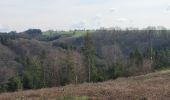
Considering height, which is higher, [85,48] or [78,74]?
[85,48]

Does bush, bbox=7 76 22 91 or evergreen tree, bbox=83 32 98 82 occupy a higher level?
evergreen tree, bbox=83 32 98 82

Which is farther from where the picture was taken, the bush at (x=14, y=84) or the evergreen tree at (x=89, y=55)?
the evergreen tree at (x=89, y=55)

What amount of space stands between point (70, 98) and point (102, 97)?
64.3 inches

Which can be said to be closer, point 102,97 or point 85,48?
point 102,97

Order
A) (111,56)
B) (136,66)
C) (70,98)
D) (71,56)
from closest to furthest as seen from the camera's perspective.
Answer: (70,98)
(71,56)
(136,66)
(111,56)

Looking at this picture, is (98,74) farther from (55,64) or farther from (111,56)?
(111,56)

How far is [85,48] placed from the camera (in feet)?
243

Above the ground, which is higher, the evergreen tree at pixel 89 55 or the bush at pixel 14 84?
the evergreen tree at pixel 89 55

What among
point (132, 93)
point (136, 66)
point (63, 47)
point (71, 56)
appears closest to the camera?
point (132, 93)

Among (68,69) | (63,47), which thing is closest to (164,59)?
(68,69)

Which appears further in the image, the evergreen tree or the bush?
the evergreen tree

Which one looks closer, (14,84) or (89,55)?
(14,84)

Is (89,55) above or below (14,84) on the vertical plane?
above

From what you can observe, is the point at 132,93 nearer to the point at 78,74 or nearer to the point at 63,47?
the point at 78,74
